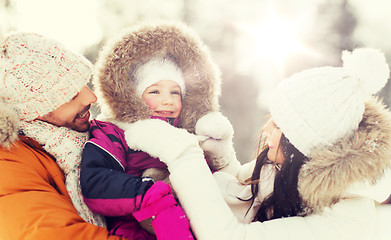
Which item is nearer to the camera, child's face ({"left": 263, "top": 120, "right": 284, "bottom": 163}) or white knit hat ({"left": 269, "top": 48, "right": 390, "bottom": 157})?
white knit hat ({"left": 269, "top": 48, "right": 390, "bottom": 157})

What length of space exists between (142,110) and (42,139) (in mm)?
438

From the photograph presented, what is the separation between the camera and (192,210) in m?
0.98

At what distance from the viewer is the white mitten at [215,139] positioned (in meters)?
1.41

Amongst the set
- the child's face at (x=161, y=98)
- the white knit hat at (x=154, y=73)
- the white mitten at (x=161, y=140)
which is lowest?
the white mitten at (x=161, y=140)

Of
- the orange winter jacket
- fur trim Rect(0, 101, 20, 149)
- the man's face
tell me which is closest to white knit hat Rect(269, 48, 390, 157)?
the orange winter jacket

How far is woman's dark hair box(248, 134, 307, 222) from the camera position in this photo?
1.05m

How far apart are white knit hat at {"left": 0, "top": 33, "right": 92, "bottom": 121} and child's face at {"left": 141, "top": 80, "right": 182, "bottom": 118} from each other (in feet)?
1.16

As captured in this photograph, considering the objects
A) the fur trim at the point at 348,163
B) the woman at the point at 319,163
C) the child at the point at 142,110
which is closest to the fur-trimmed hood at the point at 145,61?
the child at the point at 142,110

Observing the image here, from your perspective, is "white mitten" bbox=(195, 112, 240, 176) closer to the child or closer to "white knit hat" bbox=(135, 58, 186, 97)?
the child

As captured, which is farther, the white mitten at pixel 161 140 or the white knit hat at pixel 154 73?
the white knit hat at pixel 154 73

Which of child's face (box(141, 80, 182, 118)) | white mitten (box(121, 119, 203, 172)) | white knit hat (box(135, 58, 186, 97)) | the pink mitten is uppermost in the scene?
white knit hat (box(135, 58, 186, 97))

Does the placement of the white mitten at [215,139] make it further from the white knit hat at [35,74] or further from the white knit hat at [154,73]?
the white knit hat at [35,74]

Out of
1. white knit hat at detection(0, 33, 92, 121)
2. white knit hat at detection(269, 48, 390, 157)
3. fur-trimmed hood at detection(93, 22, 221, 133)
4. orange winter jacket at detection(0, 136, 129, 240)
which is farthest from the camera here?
fur-trimmed hood at detection(93, 22, 221, 133)

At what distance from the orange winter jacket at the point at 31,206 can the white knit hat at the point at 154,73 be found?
61cm
